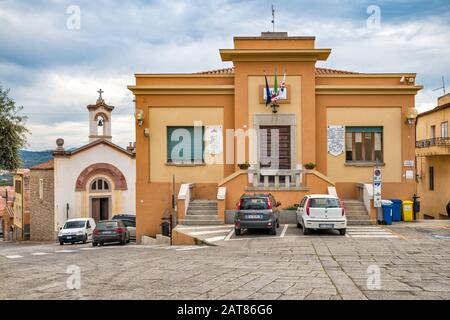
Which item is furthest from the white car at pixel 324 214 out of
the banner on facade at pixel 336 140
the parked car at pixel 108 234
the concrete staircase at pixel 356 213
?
the parked car at pixel 108 234

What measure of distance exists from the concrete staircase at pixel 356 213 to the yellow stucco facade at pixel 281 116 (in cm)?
164

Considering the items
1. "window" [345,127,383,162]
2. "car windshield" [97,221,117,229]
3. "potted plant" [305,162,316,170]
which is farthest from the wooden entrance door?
"window" [345,127,383,162]

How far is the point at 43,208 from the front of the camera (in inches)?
1804

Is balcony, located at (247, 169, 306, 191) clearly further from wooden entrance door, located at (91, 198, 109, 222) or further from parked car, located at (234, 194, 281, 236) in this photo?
wooden entrance door, located at (91, 198, 109, 222)

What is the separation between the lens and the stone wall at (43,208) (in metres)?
45.2

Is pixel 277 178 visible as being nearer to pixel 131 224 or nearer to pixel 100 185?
pixel 131 224

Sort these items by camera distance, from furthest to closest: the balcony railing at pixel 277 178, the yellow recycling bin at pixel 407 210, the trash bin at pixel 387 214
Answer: the balcony railing at pixel 277 178
the yellow recycling bin at pixel 407 210
the trash bin at pixel 387 214

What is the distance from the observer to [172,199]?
81.9ft

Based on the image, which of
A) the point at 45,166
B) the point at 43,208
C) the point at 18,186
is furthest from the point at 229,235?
the point at 18,186

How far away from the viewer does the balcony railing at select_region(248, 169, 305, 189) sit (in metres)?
23.2

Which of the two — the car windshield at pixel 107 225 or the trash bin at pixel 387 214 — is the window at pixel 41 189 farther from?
the trash bin at pixel 387 214
